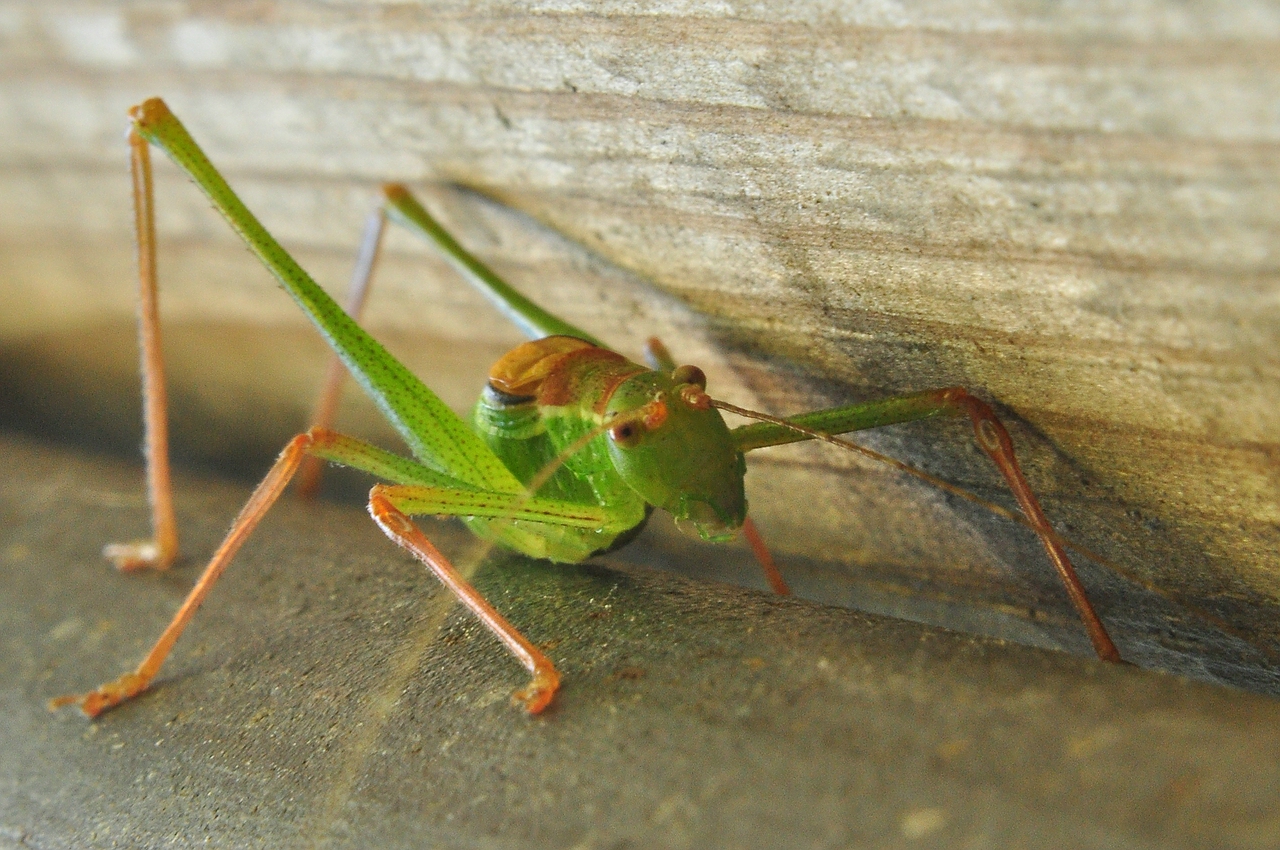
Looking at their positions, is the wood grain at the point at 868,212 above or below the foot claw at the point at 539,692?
above

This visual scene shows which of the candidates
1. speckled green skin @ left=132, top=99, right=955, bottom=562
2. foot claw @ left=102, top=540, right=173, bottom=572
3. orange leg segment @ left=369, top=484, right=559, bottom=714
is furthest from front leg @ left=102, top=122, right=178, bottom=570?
orange leg segment @ left=369, top=484, right=559, bottom=714

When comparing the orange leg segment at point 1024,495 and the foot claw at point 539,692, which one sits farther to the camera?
the orange leg segment at point 1024,495

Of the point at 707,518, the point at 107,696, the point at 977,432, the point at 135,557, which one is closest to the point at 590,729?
the point at 707,518

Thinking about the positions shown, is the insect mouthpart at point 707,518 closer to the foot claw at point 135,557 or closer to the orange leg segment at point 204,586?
the orange leg segment at point 204,586

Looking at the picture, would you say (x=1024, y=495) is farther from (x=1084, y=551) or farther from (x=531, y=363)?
(x=531, y=363)

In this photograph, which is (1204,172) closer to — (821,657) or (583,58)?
(821,657)

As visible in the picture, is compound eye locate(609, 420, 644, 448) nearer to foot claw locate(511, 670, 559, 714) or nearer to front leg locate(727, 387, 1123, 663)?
front leg locate(727, 387, 1123, 663)

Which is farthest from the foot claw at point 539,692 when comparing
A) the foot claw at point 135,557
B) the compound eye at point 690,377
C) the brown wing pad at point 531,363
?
the foot claw at point 135,557
